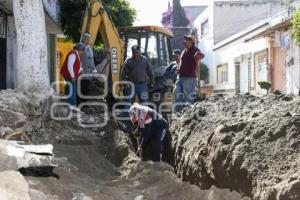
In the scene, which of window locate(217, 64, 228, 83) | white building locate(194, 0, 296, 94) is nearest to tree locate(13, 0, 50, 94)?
white building locate(194, 0, 296, 94)

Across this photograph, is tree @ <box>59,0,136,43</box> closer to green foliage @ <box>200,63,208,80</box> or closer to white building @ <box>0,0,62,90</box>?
white building @ <box>0,0,62,90</box>

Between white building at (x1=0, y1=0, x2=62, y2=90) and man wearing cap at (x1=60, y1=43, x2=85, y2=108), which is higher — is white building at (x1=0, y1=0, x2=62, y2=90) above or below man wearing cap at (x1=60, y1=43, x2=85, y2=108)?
above

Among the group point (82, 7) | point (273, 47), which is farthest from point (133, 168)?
point (273, 47)

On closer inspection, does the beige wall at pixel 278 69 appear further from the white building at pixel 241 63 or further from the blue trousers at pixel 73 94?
the blue trousers at pixel 73 94

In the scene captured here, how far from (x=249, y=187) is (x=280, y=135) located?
0.61m

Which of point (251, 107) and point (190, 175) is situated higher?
point (251, 107)

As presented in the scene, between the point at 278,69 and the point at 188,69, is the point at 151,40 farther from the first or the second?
the point at 278,69

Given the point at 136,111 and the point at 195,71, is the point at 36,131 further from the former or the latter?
the point at 195,71

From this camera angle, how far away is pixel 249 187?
4762 millimetres

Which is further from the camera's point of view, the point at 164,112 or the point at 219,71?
the point at 219,71

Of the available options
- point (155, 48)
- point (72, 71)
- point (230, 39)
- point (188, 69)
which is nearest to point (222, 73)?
point (230, 39)

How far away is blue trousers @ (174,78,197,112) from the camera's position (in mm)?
9941

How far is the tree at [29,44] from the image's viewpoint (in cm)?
855

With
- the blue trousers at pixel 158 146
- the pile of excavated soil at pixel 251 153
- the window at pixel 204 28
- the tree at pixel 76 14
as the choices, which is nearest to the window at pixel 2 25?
the tree at pixel 76 14
